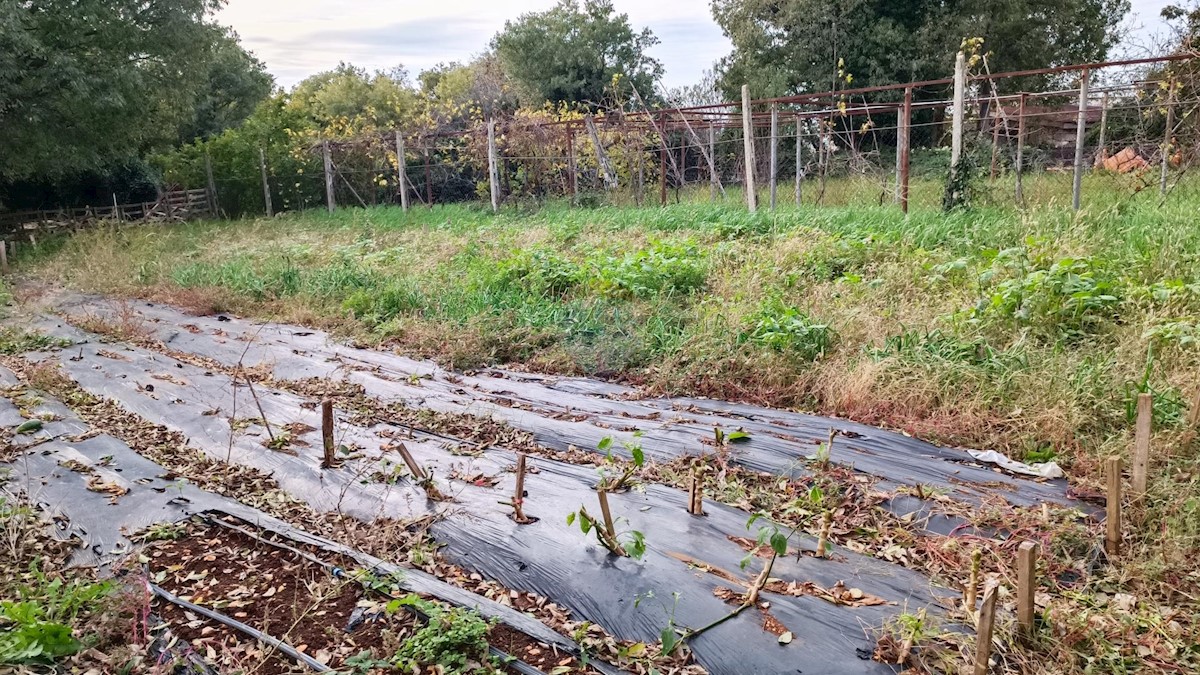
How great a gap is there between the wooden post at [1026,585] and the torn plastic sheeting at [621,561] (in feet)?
1.01

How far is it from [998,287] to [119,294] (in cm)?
869

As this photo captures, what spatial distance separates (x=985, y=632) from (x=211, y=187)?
60.1ft

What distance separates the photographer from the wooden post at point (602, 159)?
39.9ft

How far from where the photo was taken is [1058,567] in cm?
264

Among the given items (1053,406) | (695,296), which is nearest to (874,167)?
(695,296)

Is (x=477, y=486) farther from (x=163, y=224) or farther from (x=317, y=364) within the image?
(x=163, y=224)

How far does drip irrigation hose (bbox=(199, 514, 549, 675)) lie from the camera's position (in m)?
2.30

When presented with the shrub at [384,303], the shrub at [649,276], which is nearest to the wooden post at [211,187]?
the shrub at [384,303]

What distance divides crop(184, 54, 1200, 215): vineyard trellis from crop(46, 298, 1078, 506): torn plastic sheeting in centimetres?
492

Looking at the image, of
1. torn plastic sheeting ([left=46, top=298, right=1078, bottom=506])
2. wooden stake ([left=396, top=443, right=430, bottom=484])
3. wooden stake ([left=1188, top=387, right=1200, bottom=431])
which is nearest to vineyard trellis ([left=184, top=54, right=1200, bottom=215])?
wooden stake ([left=1188, top=387, right=1200, bottom=431])

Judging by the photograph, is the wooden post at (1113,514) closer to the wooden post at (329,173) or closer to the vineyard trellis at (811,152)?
the vineyard trellis at (811,152)

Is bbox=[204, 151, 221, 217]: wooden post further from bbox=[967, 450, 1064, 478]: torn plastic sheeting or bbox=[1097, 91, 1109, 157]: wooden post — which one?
bbox=[967, 450, 1064, 478]: torn plastic sheeting

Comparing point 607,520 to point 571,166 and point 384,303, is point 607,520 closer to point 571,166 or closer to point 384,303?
point 384,303

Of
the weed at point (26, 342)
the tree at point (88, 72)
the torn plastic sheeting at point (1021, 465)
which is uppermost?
the tree at point (88, 72)
